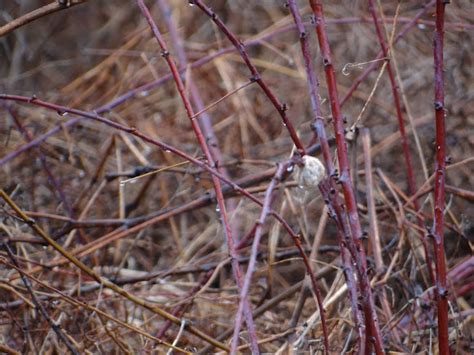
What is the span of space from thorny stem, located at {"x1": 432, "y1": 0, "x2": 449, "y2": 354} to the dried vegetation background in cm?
17

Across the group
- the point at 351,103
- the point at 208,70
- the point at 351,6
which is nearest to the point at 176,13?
the point at 208,70

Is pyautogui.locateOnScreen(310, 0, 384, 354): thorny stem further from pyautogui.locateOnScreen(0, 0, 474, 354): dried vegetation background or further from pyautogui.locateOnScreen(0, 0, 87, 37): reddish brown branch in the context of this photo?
pyautogui.locateOnScreen(0, 0, 87, 37): reddish brown branch

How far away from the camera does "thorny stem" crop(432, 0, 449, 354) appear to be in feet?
4.29

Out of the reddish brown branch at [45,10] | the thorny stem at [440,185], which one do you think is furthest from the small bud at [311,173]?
the reddish brown branch at [45,10]

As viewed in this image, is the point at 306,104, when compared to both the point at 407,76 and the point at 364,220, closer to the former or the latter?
the point at 407,76

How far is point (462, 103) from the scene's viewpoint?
2713 millimetres

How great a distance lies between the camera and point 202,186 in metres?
2.77

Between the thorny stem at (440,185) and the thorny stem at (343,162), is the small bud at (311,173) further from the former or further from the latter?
the thorny stem at (440,185)

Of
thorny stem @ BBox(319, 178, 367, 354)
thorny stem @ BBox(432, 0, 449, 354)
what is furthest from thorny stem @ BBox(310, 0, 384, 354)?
thorny stem @ BBox(432, 0, 449, 354)

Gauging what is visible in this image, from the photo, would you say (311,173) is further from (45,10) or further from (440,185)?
(45,10)

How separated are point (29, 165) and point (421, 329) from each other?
1.63m

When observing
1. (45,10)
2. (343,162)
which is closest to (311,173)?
(343,162)

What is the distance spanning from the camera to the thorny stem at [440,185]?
1.31 metres

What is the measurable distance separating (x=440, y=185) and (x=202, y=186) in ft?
4.90
